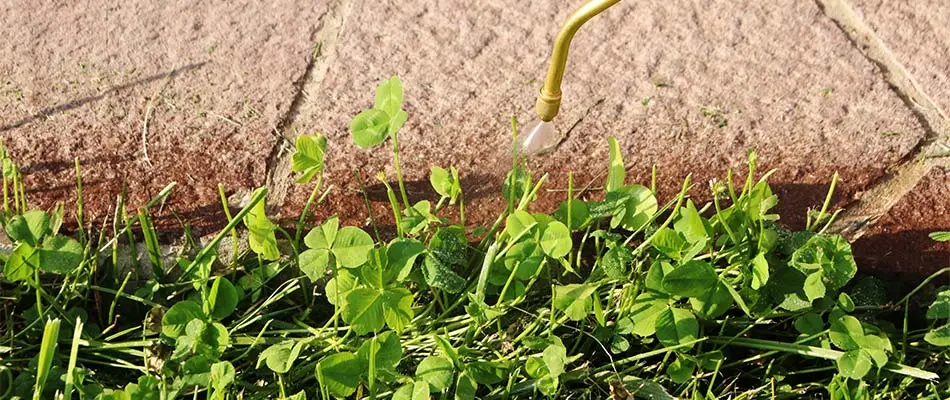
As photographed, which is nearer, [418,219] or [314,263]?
[314,263]

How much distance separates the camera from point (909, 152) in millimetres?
1836

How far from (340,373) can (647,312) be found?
444 millimetres

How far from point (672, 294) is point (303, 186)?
626mm

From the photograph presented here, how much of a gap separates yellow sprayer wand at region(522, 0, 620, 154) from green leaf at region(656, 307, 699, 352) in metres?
0.38

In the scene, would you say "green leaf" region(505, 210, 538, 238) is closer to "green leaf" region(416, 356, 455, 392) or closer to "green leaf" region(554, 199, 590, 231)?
"green leaf" region(554, 199, 590, 231)

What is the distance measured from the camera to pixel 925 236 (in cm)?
174

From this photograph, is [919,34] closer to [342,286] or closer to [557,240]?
[557,240]

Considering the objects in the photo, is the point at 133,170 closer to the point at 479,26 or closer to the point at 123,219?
the point at 123,219

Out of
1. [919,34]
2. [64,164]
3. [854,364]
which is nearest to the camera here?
[854,364]

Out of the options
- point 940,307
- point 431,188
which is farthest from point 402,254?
point 940,307

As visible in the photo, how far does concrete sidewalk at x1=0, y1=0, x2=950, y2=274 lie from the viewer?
1734 mm

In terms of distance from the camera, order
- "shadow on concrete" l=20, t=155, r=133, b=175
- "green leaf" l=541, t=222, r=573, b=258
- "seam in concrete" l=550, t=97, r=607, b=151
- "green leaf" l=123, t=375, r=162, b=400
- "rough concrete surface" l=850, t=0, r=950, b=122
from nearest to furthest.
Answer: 1. "green leaf" l=123, t=375, r=162, b=400
2. "green leaf" l=541, t=222, r=573, b=258
3. "shadow on concrete" l=20, t=155, r=133, b=175
4. "seam in concrete" l=550, t=97, r=607, b=151
5. "rough concrete surface" l=850, t=0, r=950, b=122

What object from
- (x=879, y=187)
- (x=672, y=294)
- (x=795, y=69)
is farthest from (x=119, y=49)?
(x=879, y=187)

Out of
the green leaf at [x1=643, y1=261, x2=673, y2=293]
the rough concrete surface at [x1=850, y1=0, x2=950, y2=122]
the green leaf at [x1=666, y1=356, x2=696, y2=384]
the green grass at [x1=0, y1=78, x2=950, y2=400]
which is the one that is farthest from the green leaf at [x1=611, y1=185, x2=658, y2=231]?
the rough concrete surface at [x1=850, y1=0, x2=950, y2=122]
